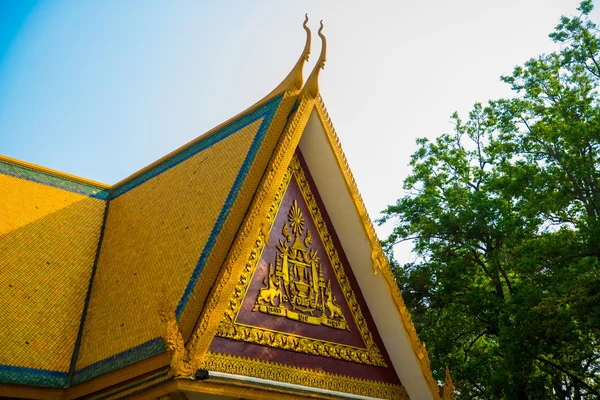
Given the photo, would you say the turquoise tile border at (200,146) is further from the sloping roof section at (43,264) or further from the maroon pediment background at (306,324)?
the maroon pediment background at (306,324)

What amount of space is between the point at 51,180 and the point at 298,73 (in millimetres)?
4150

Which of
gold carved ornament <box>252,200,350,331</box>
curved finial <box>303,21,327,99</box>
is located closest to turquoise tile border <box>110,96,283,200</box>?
curved finial <box>303,21,327,99</box>

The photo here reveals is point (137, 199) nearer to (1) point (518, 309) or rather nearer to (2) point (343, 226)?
(2) point (343, 226)

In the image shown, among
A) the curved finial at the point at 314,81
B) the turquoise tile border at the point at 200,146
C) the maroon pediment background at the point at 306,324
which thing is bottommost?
the maroon pediment background at the point at 306,324

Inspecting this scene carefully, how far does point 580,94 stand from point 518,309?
575cm

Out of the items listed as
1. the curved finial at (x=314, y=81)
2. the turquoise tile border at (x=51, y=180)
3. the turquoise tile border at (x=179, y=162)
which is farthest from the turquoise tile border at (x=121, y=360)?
the turquoise tile border at (x=51, y=180)

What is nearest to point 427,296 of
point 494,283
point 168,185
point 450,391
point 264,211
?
point 494,283

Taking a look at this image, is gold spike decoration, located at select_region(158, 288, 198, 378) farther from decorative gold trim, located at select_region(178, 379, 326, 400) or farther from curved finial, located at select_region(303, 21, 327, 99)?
curved finial, located at select_region(303, 21, 327, 99)

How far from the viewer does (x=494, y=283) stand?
1541 centimetres

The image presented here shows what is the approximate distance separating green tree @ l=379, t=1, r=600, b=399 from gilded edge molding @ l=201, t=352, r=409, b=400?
5.02 m

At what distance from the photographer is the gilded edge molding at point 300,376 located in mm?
5684

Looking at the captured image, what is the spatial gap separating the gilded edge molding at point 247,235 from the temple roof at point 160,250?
0.01 metres

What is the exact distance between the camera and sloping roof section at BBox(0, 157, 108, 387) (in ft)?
20.3

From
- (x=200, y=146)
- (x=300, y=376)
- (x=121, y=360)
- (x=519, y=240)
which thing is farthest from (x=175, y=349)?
(x=519, y=240)
